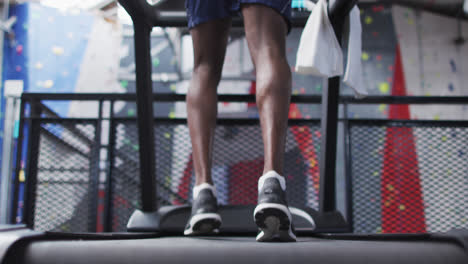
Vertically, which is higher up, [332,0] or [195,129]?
[332,0]

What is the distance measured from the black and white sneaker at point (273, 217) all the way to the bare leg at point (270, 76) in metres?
0.07

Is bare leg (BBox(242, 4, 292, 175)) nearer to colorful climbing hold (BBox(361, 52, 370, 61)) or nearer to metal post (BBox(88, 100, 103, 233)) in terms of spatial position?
metal post (BBox(88, 100, 103, 233))

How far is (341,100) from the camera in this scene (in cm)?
153

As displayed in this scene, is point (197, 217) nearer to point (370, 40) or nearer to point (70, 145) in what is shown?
point (70, 145)

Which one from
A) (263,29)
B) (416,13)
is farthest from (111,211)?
(416,13)

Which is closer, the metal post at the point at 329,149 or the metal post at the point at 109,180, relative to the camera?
the metal post at the point at 329,149

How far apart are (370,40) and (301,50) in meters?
3.83

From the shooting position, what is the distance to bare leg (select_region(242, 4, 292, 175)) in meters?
0.79

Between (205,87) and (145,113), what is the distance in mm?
277

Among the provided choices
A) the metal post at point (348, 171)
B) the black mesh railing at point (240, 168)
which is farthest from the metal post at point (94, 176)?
the metal post at point (348, 171)

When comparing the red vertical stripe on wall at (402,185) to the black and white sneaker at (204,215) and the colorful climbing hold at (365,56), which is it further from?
the colorful climbing hold at (365,56)

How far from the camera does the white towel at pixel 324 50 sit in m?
0.85

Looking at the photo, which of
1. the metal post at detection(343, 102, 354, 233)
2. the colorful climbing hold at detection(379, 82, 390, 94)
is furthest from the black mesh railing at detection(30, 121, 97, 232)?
the colorful climbing hold at detection(379, 82, 390, 94)

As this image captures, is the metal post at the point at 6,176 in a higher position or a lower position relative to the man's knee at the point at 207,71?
lower
